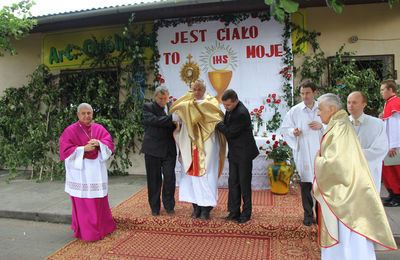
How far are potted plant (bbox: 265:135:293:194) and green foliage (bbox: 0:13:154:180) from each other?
3.13 metres

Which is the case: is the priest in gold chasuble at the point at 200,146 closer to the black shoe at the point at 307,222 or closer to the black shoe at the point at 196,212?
the black shoe at the point at 196,212

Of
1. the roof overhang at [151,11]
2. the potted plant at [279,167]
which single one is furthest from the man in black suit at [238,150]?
the roof overhang at [151,11]

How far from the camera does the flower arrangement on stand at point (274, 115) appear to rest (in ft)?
21.4

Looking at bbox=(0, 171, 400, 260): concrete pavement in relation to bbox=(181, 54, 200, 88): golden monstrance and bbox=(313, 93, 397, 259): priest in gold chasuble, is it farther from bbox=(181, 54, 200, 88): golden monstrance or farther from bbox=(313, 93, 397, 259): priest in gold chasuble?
bbox=(181, 54, 200, 88): golden monstrance

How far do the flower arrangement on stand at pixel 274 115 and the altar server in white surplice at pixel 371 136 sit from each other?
2.90 meters

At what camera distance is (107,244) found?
12.7 ft

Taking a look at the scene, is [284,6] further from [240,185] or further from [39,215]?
[39,215]

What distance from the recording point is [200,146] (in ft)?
13.8

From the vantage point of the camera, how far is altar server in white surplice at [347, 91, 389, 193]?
325 centimetres

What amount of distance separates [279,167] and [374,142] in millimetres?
2269

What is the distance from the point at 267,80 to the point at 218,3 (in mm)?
1866

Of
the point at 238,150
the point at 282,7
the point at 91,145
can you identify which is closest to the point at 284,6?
the point at 282,7

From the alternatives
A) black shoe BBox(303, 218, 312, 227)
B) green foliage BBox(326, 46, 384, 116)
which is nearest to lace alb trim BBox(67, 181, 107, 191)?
black shoe BBox(303, 218, 312, 227)

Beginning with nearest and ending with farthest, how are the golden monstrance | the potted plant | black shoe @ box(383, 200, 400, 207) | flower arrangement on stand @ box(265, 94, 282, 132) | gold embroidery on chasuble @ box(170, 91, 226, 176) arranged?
gold embroidery on chasuble @ box(170, 91, 226, 176) → black shoe @ box(383, 200, 400, 207) → the potted plant → flower arrangement on stand @ box(265, 94, 282, 132) → the golden monstrance
